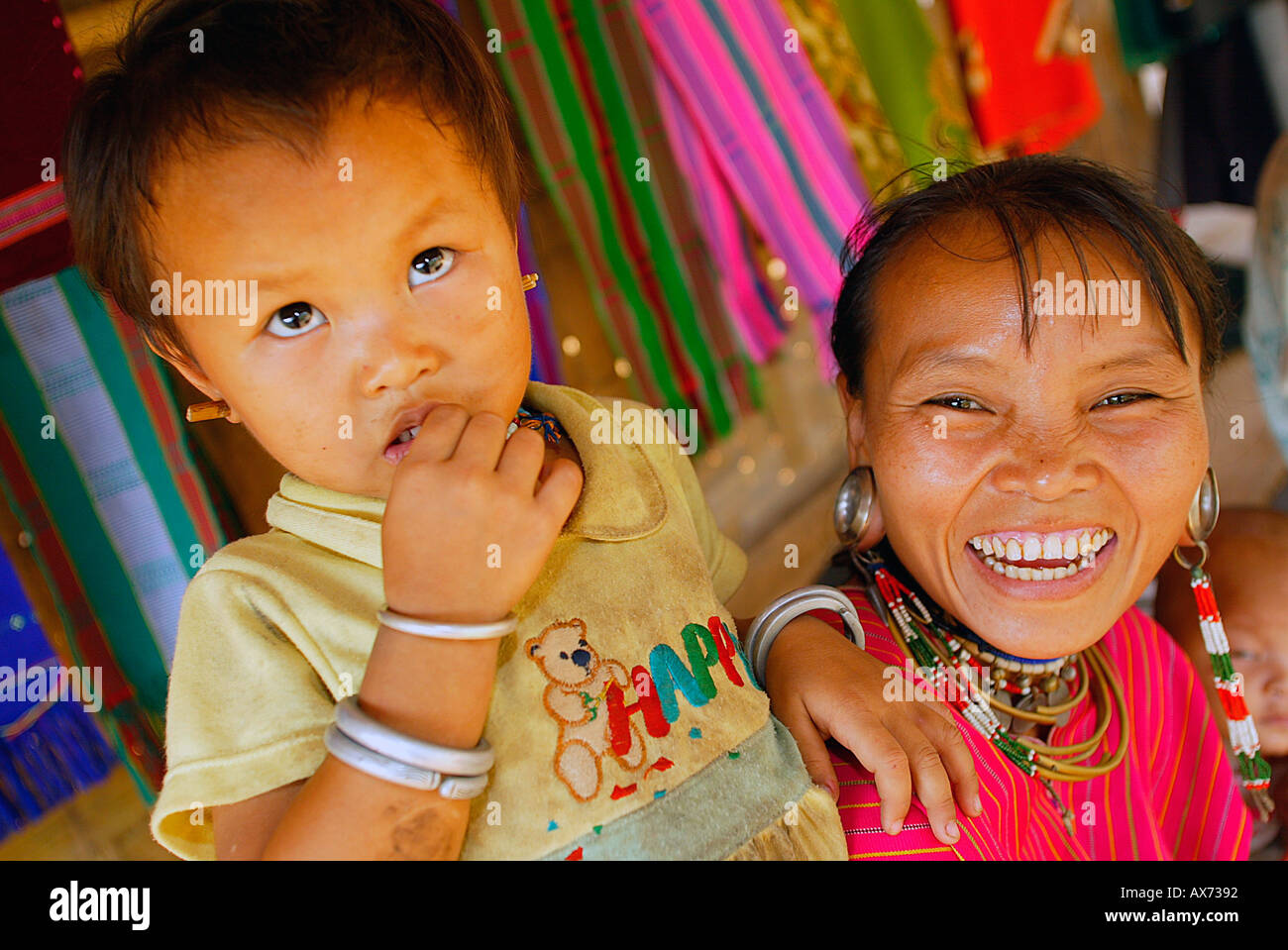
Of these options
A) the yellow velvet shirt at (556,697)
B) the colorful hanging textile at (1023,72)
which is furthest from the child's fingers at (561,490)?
the colorful hanging textile at (1023,72)

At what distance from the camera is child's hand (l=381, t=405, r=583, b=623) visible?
1.01m

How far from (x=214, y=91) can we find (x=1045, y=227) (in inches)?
40.2

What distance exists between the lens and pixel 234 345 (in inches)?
40.3

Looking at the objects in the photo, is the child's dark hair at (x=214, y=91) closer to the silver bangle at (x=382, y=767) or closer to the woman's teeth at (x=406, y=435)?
the woman's teeth at (x=406, y=435)

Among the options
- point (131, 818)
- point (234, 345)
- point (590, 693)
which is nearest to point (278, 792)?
point (590, 693)

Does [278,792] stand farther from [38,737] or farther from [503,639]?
[38,737]

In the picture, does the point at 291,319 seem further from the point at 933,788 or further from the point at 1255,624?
the point at 1255,624

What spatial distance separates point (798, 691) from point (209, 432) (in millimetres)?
1048

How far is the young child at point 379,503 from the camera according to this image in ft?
3.26

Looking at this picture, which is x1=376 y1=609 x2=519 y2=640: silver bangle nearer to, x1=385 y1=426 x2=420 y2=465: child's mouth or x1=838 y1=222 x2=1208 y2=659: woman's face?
x1=385 y1=426 x2=420 y2=465: child's mouth

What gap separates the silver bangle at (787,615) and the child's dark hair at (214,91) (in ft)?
2.25

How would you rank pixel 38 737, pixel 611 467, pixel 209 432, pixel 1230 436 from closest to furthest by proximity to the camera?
1. pixel 611 467
2. pixel 38 737
3. pixel 209 432
4. pixel 1230 436

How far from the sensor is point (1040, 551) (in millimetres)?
1340

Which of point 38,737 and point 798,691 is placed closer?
point 798,691
